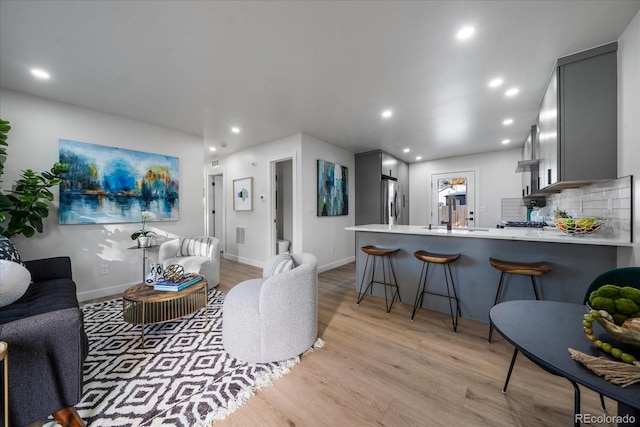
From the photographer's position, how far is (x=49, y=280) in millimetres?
2258

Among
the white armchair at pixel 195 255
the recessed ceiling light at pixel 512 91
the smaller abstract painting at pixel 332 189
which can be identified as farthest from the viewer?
the smaller abstract painting at pixel 332 189

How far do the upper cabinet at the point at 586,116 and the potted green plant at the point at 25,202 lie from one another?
16.9 feet

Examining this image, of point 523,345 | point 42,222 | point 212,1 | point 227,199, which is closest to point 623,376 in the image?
point 523,345

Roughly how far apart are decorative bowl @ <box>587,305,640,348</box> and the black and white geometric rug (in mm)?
1707

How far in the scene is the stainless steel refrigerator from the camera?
515cm

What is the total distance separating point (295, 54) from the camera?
2.05m

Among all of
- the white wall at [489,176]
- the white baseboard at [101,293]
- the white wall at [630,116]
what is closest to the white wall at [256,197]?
the white baseboard at [101,293]

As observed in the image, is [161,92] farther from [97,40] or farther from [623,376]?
[623,376]

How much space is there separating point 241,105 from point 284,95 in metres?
0.65

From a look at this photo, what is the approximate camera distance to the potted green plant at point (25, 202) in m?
2.39

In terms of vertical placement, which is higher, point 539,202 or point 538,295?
point 539,202

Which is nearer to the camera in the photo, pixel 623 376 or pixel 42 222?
pixel 623 376

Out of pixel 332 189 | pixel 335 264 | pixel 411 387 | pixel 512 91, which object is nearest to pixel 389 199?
pixel 332 189

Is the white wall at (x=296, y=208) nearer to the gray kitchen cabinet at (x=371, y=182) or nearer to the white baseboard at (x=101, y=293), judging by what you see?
the gray kitchen cabinet at (x=371, y=182)
